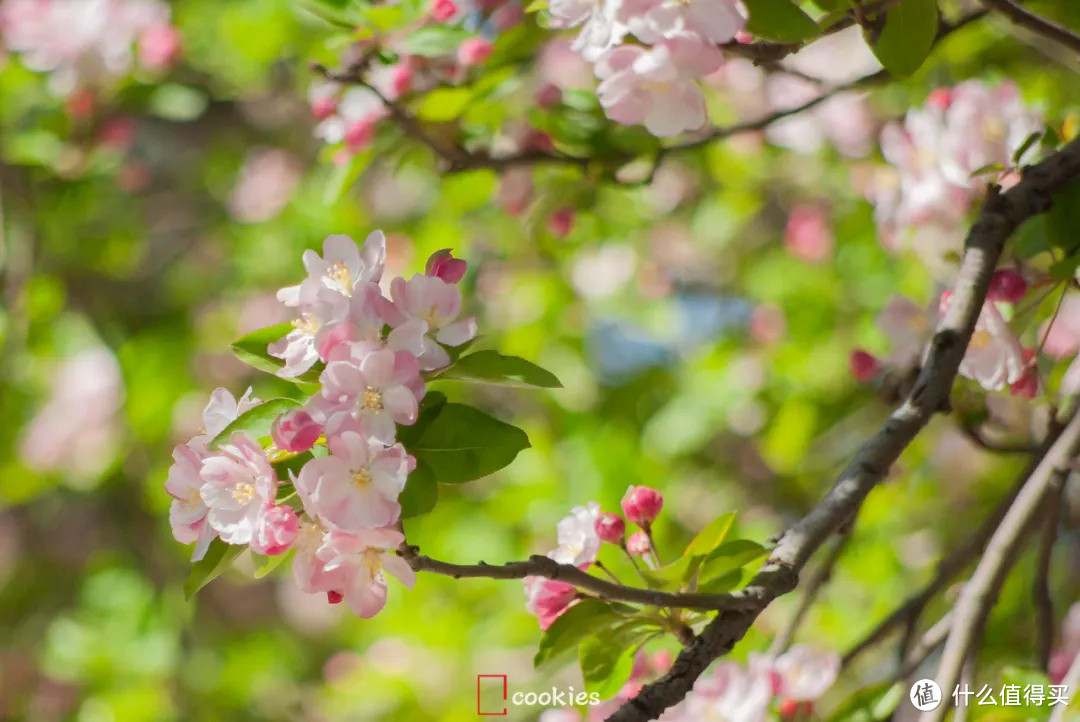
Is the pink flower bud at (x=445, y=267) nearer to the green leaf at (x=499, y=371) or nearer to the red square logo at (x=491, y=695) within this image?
the green leaf at (x=499, y=371)

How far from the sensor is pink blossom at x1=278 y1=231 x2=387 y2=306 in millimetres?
713

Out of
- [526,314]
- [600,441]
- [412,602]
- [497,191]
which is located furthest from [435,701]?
[497,191]

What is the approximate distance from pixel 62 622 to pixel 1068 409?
2351 mm

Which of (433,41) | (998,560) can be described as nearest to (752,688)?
(998,560)

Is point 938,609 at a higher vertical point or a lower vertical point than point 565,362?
higher

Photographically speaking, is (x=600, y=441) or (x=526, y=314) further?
(x=526, y=314)

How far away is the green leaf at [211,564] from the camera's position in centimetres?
67

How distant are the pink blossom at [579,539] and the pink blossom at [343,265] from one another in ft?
0.73

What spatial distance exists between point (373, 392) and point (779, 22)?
1.16 ft

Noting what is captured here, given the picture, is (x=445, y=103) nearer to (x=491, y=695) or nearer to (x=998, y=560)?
(x=998, y=560)

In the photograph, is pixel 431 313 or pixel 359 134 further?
pixel 359 134

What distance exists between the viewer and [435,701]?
79.4 inches

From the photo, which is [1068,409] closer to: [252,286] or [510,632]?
[510,632]

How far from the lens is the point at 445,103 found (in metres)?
1.14
